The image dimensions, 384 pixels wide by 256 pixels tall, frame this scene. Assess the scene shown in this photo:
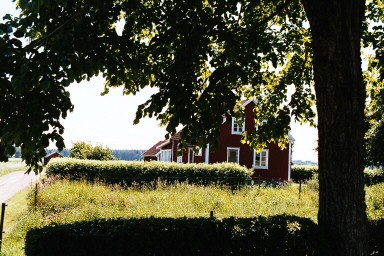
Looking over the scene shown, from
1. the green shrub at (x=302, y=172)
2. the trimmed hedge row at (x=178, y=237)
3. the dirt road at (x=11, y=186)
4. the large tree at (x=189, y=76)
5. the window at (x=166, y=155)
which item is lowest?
the dirt road at (x=11, y=186)

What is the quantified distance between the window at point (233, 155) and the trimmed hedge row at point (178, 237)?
25154 mm

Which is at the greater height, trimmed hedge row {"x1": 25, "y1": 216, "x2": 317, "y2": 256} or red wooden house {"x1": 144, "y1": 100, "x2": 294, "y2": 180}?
red wooden house {"x1": 144, "y1": 100, "x2": 294, "y2": 180}

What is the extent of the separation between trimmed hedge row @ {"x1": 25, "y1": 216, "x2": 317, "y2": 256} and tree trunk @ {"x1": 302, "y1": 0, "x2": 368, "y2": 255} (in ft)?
3.08

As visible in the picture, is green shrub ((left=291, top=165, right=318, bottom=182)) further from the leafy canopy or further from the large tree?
the large tree

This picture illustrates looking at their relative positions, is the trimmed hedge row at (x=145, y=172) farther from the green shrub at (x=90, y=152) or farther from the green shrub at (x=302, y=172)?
the green shrub at (x=302, y=172)

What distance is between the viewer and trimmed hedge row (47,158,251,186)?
2069cm

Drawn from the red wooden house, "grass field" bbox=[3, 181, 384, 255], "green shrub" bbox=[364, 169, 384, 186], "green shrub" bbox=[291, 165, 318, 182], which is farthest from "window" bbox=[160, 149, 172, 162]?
"grass field" bbox=[3, 181, 384, 255]

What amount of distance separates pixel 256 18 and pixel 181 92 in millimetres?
4596

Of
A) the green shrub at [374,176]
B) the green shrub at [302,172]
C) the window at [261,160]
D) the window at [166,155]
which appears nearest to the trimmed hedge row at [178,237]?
the window at [261,160]

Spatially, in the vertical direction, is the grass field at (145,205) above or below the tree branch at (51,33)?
below

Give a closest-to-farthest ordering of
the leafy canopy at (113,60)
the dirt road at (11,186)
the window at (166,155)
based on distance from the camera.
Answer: the leafy canopy at (113,60), the dirt road at (11,186), the window at (166,155)

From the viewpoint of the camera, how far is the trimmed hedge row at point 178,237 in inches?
222

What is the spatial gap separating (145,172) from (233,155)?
42.0 ft

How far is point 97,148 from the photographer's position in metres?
30.6
